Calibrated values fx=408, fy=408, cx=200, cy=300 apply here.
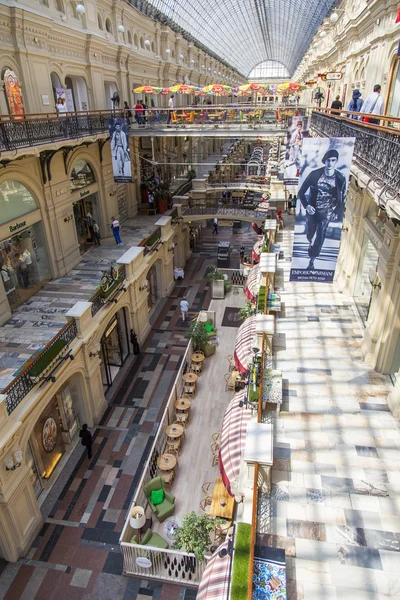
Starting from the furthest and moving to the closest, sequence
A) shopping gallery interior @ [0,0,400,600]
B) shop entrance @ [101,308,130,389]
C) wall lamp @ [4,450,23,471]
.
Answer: shop entrance @ [101,308,130,389] < wall lamp @ [4,450,23,471] < shopping gallery interior @ [0,0,400,600]

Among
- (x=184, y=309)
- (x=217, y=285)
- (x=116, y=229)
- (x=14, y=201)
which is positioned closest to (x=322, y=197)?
(x=14, y=201)

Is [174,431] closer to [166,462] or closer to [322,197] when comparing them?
[166,462]

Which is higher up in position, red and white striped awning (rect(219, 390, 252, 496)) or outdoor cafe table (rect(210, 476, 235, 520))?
red and white striped awning (rect(219, 390, 252, 496))

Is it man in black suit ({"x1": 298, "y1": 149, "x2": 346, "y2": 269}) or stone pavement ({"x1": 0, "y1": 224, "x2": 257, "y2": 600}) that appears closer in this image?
man in black suit ({"x1": 298, "y1": 149, "x2": 346, "y2": 269})

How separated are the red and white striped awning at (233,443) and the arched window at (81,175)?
42.3ft

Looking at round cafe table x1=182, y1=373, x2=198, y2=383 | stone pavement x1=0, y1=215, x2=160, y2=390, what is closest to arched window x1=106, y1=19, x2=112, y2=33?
stone pavement x1=0, y1=215, x2=160, y2=390

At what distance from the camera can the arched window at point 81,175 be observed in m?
18.1

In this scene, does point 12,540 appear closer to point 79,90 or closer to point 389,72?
point 389,72

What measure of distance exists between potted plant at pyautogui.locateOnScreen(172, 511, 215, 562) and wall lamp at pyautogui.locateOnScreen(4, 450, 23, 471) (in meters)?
3.98

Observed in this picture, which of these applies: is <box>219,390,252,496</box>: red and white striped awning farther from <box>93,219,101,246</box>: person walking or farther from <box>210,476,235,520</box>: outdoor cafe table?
<box>93,219,101,246</box>: person walking

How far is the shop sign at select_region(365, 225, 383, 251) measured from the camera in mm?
10179

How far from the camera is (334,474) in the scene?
771cm

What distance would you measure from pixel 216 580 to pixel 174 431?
22.4 feet

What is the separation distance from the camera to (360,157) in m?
8.96
